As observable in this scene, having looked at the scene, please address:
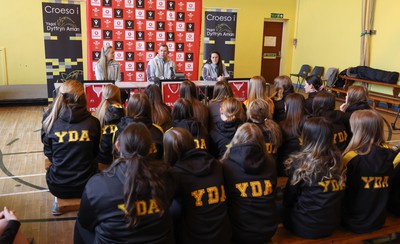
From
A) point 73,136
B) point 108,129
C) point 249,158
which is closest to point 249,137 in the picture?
point 249,158

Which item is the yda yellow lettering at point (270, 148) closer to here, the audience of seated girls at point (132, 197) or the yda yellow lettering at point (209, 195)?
the yda yellow lettering at point (209, 195)

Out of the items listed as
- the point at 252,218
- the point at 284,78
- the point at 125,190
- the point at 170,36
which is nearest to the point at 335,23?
the point at 170,36

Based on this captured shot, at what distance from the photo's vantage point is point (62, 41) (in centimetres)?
696

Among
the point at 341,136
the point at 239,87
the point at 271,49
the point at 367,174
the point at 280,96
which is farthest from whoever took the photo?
the point at 271,49

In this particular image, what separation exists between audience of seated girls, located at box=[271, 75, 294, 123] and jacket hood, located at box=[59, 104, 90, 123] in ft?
7.18

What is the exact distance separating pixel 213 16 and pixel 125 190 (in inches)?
278

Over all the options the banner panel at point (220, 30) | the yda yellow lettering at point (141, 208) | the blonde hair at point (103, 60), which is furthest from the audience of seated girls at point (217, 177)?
the banner panel at point (220, 30)

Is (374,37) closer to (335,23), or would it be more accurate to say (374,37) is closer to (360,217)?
(335,23)

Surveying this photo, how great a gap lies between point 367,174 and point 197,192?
1.15 meters

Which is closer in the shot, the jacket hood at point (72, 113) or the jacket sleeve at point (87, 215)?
the jacket sleeve at point (87, 215)

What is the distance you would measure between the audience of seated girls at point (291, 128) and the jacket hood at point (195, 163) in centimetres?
146

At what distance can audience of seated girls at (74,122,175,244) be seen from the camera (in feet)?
5.42

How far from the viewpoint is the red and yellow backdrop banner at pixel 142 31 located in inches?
279

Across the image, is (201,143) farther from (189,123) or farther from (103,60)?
(103,60)
